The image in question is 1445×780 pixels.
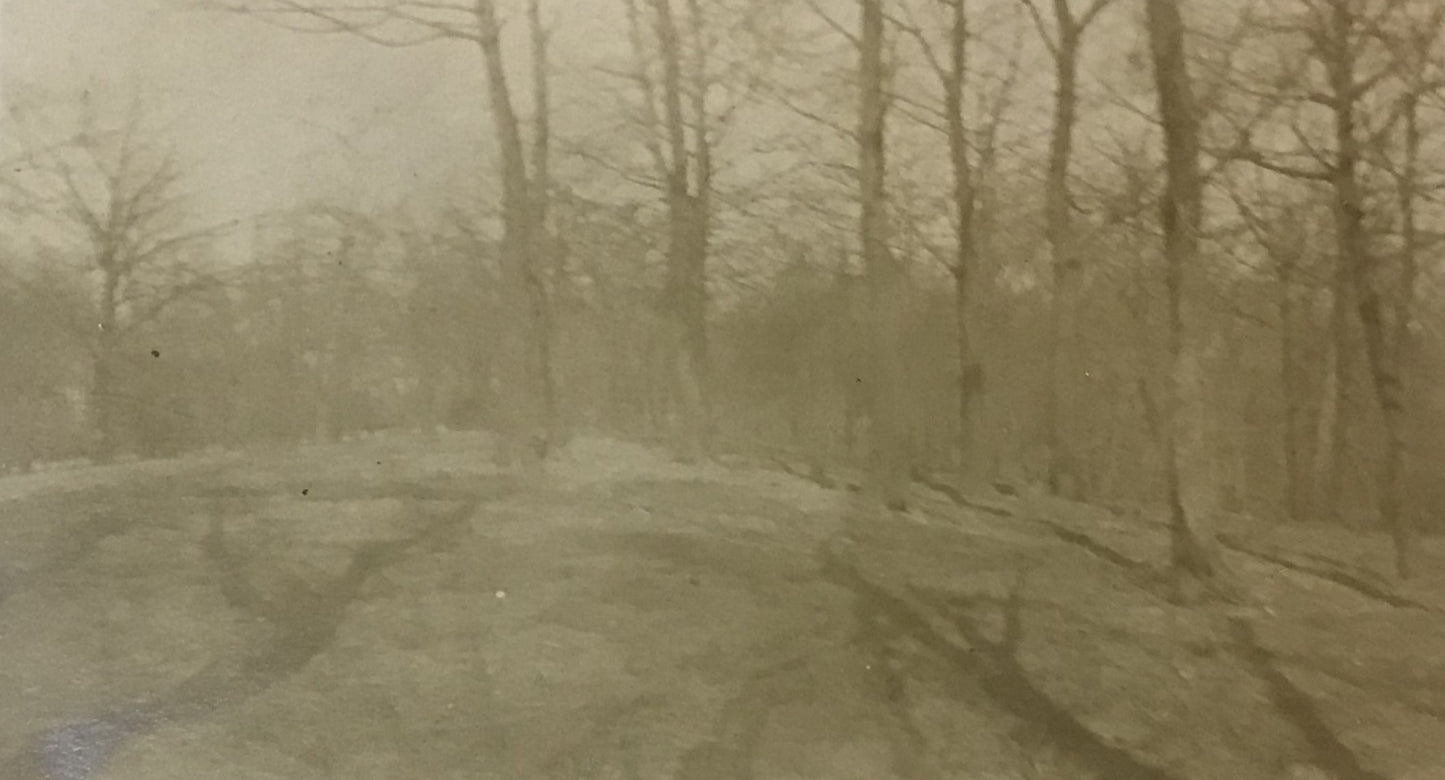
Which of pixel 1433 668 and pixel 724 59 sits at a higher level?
pixel 724 59

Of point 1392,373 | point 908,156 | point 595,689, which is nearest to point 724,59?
point 908,156

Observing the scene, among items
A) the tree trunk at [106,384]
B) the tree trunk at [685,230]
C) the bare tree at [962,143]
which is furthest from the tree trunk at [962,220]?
the tree trunk at [106,384]

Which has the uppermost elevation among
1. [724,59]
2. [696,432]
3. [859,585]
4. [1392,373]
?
[724,59]

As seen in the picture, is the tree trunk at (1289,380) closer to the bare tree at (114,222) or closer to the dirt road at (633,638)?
the dirt road at (633,638)

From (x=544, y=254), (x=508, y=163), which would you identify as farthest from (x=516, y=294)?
(x=508, y=163)

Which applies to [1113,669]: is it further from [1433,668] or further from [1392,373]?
[1392,373]

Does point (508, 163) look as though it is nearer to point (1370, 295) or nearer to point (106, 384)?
point (106, 384)

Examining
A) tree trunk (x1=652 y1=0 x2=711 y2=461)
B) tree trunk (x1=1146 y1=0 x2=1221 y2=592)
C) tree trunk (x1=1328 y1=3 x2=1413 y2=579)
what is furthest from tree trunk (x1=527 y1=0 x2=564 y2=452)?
tree trunk (x1=1328 y1=3 x2=1413 y2=579)
